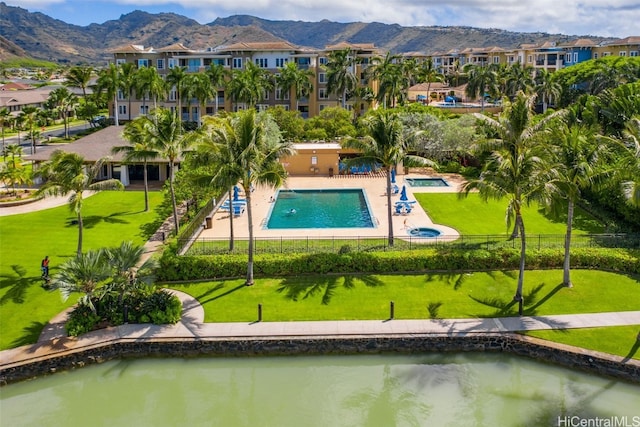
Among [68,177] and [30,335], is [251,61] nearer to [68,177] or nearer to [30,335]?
[68,177]

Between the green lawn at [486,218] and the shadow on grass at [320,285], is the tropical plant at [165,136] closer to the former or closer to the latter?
the shadow on grass at [320,285]

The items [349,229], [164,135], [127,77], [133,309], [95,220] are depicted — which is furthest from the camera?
[127,77]

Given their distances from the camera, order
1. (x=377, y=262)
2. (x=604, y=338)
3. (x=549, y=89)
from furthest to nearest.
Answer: (x=549, y=89) < (x=377, y=262) < (x=604, y=338)

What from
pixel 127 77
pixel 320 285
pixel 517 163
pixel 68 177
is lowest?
pixel 320 285

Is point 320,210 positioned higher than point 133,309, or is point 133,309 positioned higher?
point 320,210

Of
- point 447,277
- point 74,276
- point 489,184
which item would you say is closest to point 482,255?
point 447,277

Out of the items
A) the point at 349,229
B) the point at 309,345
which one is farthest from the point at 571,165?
the point at 349,229

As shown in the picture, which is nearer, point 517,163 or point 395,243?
point 517,163
